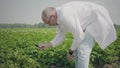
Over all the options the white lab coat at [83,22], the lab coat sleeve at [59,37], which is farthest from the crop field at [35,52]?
the white lab coat at [83,22]

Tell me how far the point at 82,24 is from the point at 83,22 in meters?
0.03

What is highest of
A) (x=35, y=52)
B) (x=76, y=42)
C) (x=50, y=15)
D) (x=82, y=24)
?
(x=50, y=15)

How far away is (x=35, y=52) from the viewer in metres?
4.53

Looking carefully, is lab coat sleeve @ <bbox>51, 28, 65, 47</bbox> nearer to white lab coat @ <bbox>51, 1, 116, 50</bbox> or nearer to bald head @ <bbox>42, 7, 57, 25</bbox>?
white lab coat @ <bbox>51, 1, 116, 50</bbox>

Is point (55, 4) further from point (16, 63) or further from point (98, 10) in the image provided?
point (98, 10)

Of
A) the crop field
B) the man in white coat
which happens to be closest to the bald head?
the man in white coat

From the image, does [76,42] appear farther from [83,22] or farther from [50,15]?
[50,15]

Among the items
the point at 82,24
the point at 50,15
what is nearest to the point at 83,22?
the point at 82,24

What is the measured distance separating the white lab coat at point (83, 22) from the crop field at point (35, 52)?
46.0 inches

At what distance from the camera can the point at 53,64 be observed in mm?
4562

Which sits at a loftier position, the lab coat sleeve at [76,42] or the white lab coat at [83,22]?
the white lab coat at [83,22]

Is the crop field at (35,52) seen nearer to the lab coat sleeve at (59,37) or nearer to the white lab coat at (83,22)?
the lab coat sleeve at (59,37)

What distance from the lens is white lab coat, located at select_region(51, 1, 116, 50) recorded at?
9.18ft

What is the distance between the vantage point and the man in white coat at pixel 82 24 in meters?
2.82
